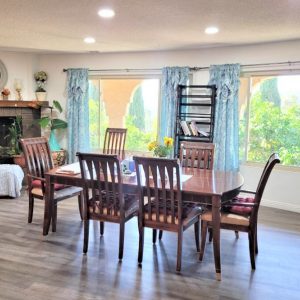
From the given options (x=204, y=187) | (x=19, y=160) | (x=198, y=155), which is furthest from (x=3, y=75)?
(x=204, y=187)

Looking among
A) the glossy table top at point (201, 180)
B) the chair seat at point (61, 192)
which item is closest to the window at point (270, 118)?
the glossy table top at point (201, 180)

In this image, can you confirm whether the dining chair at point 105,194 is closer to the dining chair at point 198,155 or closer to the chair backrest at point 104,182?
the chair backrest at point 104,182

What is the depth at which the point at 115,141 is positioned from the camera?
5.48m

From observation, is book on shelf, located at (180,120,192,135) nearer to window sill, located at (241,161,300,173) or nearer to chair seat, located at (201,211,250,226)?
window sill, located at (241,161,300,173)

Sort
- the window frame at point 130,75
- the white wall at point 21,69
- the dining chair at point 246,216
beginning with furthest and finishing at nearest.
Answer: the white wall at point 21,69 < the window frame at point 130,75 < the dining chair at point 246,216

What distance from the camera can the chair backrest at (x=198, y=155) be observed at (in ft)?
13.2

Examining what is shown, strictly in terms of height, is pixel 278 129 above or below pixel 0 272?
above

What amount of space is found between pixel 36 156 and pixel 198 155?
1936mm

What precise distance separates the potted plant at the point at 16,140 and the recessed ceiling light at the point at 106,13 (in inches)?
128

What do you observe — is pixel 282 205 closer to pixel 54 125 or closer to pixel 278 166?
pixel 278 166

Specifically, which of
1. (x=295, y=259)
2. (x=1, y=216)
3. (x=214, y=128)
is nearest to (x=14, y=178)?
(x=1, y=216)

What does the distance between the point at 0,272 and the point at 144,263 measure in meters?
1.25

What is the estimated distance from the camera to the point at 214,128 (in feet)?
17.5

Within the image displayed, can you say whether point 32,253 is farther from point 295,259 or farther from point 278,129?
point 278,129
